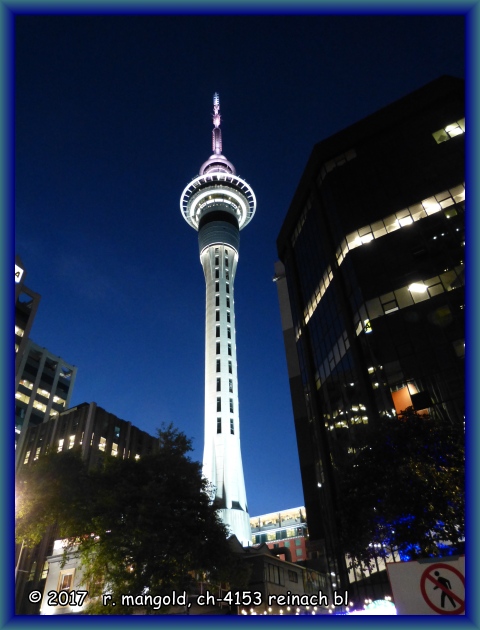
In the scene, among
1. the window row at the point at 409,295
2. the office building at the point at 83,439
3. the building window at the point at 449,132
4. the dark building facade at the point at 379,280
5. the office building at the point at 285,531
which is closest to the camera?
the dark building facade at the point at 379,280

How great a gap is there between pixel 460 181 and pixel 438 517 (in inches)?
1335

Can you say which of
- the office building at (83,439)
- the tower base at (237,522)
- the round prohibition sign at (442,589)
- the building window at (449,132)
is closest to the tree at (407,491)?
the round prohibition sign at (442,589)

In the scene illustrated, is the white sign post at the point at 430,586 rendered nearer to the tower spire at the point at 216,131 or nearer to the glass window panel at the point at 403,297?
the glass window panel at the point at 403,297

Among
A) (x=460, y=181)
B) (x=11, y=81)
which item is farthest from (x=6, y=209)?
(x=460, y=181)

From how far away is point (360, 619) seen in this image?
5.45m

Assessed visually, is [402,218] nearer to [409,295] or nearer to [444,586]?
[409,295]

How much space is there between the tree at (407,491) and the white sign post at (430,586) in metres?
17.7

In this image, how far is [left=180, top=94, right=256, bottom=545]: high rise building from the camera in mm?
77363

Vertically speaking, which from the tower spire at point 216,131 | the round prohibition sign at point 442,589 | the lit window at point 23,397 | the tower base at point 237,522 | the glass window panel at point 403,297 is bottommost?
the round prohibition sign at point 442,589

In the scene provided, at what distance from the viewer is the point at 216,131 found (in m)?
139

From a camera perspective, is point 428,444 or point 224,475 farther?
point 224,475

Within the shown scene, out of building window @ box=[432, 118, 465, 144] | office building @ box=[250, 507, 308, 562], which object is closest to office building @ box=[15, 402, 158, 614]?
office building @ box=[250, 507, 308, 562]

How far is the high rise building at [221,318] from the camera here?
254ft

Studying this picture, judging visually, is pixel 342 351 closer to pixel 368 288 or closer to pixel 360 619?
pixel 368 288
